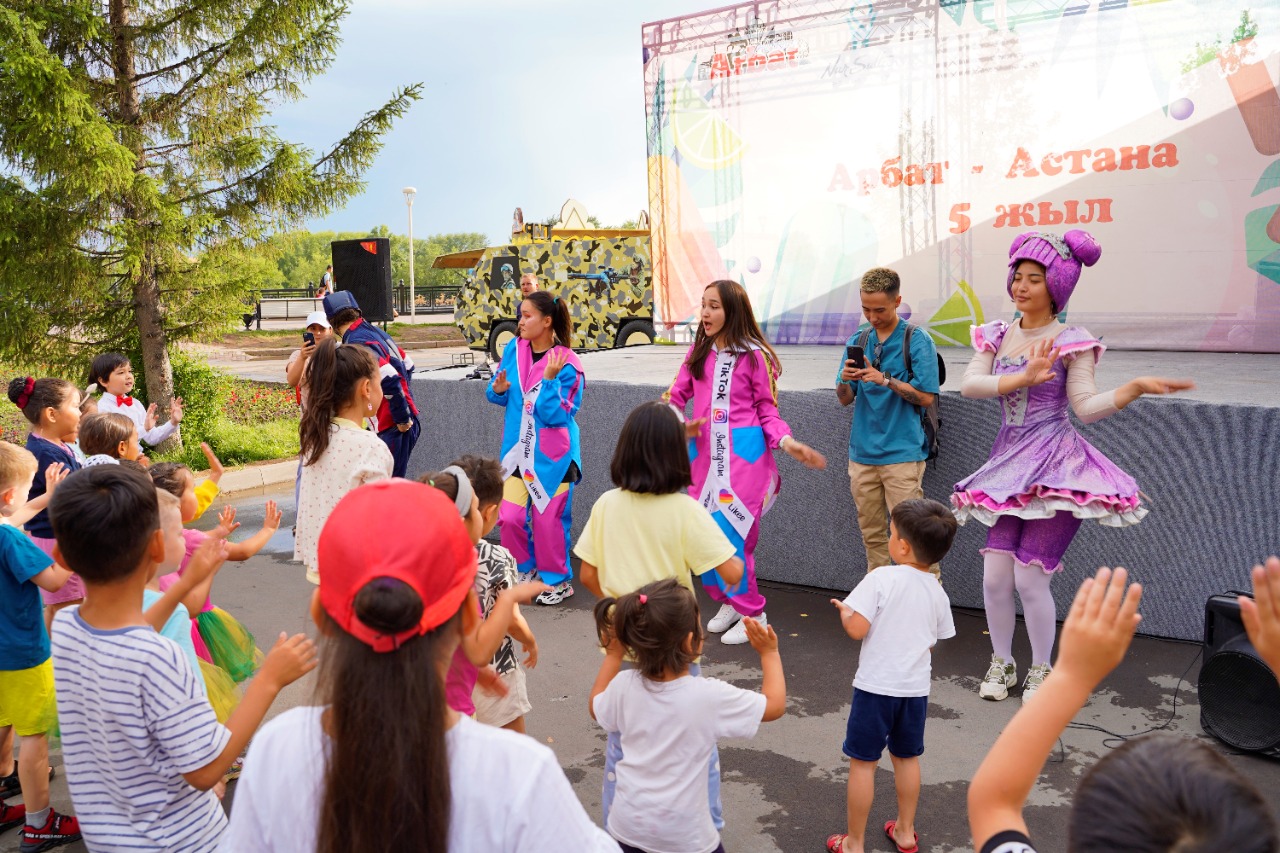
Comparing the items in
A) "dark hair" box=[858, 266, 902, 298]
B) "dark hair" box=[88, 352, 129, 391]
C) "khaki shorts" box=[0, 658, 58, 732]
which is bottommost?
"khaki shorts" box=[0, 658, 58, 732]

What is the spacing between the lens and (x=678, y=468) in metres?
3.14

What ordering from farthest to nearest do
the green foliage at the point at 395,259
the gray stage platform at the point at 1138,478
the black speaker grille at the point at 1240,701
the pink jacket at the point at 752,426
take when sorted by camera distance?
the green foliage at the point at 395,259
the pink jacket at the point at 752,426
the gray stage platform at the point at 1138,478
the black speaker grille at the point at 1240,701

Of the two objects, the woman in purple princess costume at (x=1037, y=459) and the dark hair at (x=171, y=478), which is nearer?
the dark hair at (x=171, y=478)

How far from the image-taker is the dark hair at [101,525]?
2.17m

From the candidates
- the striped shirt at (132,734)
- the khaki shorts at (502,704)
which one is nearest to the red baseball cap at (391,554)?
the striped shirt at (132,734)

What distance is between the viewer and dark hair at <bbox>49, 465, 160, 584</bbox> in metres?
2.17

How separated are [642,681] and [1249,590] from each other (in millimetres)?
3427

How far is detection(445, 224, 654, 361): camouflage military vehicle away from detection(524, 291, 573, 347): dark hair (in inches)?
465

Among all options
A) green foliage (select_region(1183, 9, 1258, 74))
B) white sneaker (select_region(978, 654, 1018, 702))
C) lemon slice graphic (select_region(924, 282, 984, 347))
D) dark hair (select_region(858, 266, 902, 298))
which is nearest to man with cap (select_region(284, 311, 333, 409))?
dark hair (select_region(858, 266, 902, 298))

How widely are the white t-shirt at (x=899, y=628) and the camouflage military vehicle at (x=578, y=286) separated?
1453cm

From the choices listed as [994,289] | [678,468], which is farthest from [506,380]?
[994,289]

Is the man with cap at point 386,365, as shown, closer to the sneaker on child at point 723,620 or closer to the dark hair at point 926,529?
the sneaker on child at point 723,620

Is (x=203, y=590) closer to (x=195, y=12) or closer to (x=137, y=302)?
(x=137, y=302)

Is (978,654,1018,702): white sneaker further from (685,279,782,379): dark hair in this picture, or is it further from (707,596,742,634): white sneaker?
(685,279,782,379): dark hair
